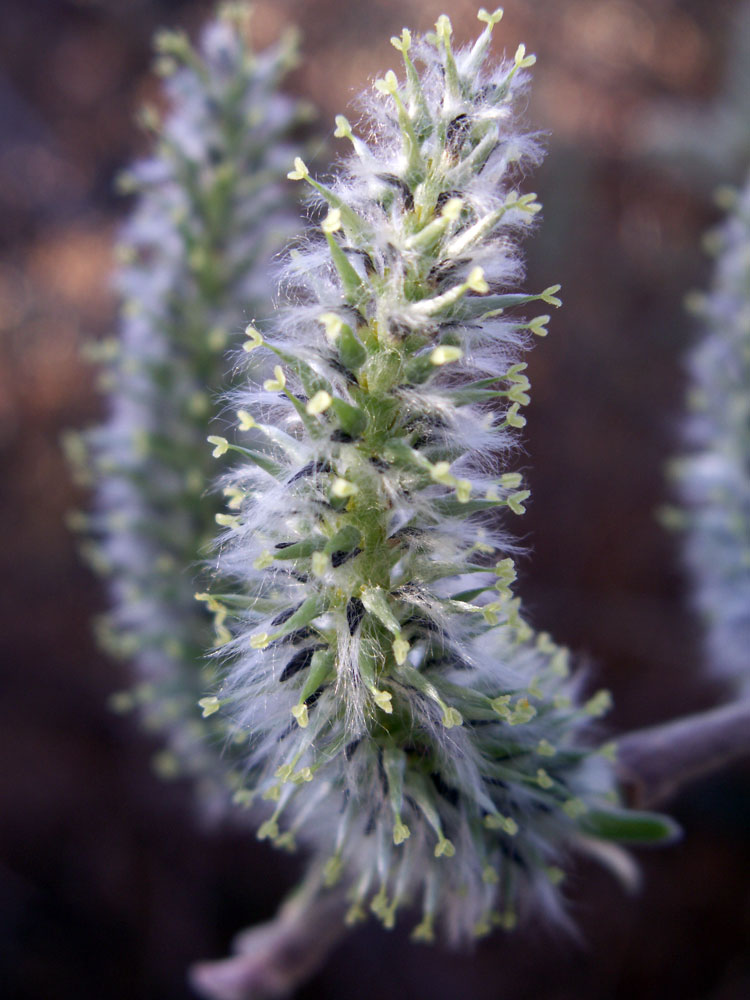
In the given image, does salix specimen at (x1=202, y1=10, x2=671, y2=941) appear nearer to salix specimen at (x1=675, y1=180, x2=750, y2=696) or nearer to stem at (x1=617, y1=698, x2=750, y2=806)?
stem at (x1=617, y1=698, x2=750, y2=806)

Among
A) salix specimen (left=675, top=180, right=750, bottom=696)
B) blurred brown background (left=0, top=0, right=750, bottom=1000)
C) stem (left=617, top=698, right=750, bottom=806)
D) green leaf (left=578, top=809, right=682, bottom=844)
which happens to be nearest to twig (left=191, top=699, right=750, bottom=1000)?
stem (left=617, top=698, right=750, bottom=806)

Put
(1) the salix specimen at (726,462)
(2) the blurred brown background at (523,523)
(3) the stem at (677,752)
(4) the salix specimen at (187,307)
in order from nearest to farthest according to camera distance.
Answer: (3) the stem at (677,752)
(4) the salix specimen at (187,307)
(1) the salix specimen at (726,462)
(2) the blurred brown background at (523,523)

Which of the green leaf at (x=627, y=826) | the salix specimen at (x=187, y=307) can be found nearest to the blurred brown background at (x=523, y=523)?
the salix specimen at (x=187, y=307)

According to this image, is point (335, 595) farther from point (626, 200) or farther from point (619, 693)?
point (626, 200)

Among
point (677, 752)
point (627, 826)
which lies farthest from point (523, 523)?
point (627, 826)

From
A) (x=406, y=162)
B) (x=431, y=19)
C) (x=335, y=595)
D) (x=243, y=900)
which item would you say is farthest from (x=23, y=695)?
(x=431, y=19)

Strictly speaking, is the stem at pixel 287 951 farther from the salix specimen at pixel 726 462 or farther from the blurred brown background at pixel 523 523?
the blurred brown background at pixel 523 523
